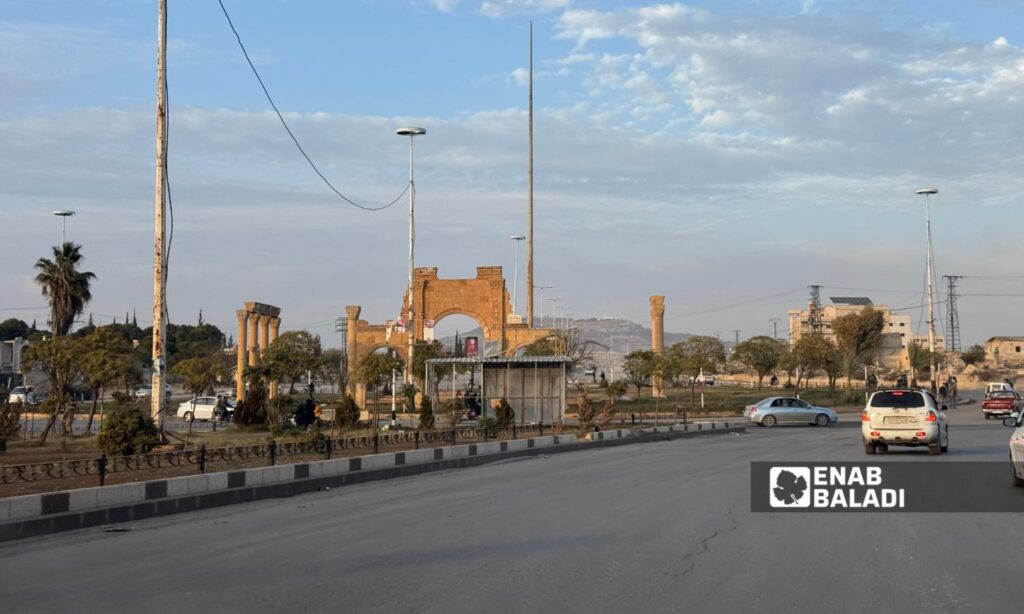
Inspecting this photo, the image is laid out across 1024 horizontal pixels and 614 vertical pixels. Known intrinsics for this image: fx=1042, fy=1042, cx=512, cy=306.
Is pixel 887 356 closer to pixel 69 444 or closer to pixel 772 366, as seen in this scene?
pixel 772 366

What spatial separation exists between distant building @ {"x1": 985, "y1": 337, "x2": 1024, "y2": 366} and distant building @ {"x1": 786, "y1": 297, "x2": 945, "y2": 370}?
6897 mm

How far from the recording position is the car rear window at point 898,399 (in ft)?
76.5

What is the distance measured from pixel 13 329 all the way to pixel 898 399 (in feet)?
374

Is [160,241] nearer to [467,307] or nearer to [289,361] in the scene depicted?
[289,361]

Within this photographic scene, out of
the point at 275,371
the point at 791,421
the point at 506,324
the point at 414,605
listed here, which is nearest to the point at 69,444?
the point at 275,371

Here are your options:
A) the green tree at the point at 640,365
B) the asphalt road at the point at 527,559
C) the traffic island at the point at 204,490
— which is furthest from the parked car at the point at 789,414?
the asphalt road at the point at 527,559

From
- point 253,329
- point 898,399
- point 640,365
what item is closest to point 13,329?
point 253,329

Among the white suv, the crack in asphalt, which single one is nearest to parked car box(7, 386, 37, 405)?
the white suv

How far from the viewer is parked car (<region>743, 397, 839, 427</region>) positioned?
45000mm

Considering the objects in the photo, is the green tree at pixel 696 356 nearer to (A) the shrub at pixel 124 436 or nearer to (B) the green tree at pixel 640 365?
(B) the green tree at pixel 640 365

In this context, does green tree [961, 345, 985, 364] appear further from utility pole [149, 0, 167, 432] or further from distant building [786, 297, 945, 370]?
utility pole [149, 0, 167, 432]

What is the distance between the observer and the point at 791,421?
45438 mm

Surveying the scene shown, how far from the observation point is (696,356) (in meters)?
55.5

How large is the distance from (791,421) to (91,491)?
1451 inches
